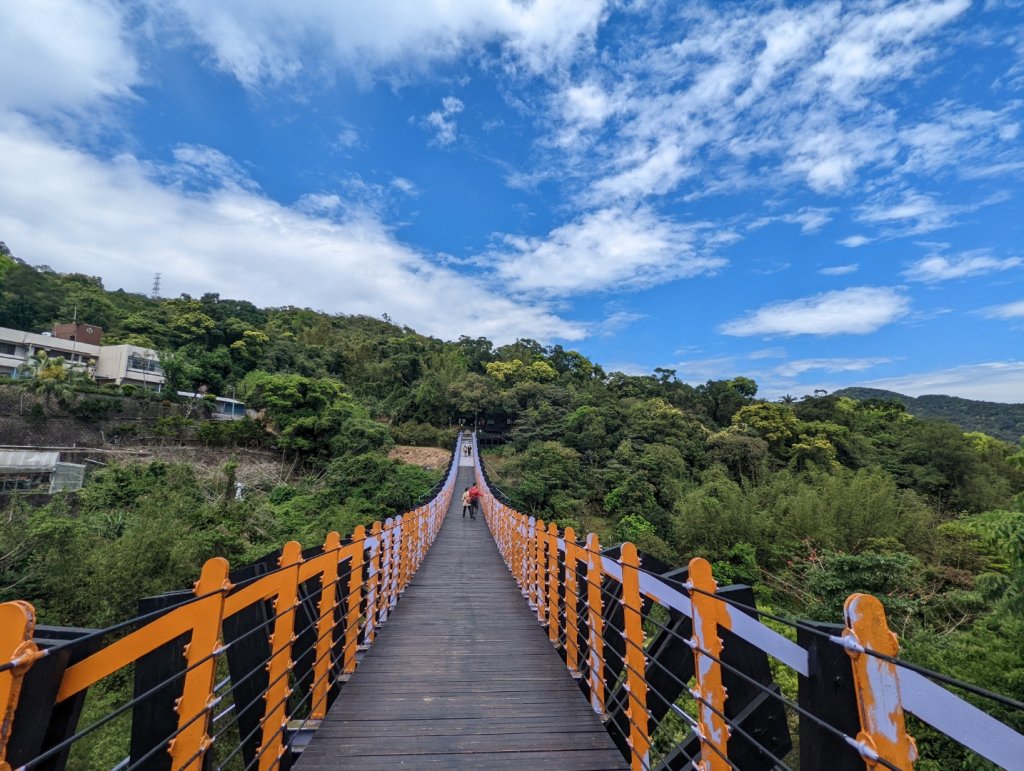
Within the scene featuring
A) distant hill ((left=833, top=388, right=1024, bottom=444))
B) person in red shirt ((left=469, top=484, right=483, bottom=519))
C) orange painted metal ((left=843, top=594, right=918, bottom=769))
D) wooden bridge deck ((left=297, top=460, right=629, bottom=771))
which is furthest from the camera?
distant hill ((left=833, top=388, right=1024, bottom=444))

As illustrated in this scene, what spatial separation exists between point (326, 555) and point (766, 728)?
2.25m

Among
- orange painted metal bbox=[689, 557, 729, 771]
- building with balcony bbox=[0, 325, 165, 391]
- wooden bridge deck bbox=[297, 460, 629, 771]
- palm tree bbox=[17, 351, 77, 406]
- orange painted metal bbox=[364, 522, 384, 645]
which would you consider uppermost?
building with balcony bbox=[0, 325, 165, 391]

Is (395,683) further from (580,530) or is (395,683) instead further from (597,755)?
(580,530)

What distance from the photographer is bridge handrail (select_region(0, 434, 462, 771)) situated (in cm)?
99

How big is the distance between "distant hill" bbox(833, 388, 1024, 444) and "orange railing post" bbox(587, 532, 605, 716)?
56.4m

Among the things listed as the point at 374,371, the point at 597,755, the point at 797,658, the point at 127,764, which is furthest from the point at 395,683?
the point at 374,371

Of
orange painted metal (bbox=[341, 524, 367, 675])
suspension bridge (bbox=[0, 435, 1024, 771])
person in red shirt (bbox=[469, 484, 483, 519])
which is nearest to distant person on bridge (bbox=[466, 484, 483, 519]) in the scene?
person in red shirt (bbox=[469, 484, 483, 519])

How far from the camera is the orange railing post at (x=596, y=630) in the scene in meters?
2.59

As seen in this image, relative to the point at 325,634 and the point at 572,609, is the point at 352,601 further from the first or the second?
the point at 572,609

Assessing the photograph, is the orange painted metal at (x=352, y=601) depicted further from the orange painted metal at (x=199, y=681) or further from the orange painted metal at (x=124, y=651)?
the orange painted metal at (x=124, y=651)

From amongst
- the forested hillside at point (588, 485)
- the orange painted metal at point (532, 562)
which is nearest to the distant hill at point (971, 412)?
the forested hillside at point (588, 485)

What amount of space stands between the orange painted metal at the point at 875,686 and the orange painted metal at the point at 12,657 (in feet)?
5.83

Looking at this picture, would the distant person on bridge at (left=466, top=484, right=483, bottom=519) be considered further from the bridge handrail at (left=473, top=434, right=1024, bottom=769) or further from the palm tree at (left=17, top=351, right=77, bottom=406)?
the palm tree at (left=17, top=351, right=77, bottom=406)

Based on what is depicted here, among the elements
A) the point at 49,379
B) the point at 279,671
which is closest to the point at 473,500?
the point at 279,671
